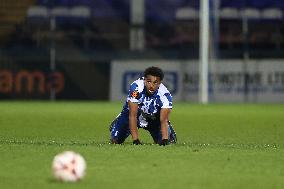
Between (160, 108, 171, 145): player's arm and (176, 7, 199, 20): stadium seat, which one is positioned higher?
(176, 7, 199, 20): stadium seat

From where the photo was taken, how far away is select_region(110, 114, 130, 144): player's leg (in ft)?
41.0

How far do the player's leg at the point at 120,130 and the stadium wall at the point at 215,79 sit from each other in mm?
14213

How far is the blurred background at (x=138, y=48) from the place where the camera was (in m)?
27.0

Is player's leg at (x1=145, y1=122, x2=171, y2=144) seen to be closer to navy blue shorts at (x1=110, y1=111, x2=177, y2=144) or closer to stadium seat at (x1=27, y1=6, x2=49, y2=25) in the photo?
navy blue shorts at (x1=110, y1=111, x2=177, y2=144)

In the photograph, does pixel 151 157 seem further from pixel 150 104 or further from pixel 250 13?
pixel 250 13

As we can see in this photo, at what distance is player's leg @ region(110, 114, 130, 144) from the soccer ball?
498cm

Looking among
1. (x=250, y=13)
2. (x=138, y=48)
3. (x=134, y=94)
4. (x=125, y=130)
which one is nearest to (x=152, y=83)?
(x=134, y=94)

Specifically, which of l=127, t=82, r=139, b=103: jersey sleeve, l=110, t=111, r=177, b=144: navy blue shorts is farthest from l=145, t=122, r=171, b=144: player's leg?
l=127, t=82, r=139, b=103: jersey sleeve

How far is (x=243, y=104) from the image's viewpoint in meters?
26.6

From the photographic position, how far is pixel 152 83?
11.6 meters

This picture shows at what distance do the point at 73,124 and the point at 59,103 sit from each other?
338 inches

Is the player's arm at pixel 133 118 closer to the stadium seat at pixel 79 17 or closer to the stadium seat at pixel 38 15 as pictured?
the stadium seat at pixel 79 17

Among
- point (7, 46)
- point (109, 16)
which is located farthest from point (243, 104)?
point (7, 46)

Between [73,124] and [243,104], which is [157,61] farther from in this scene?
[73,124]
